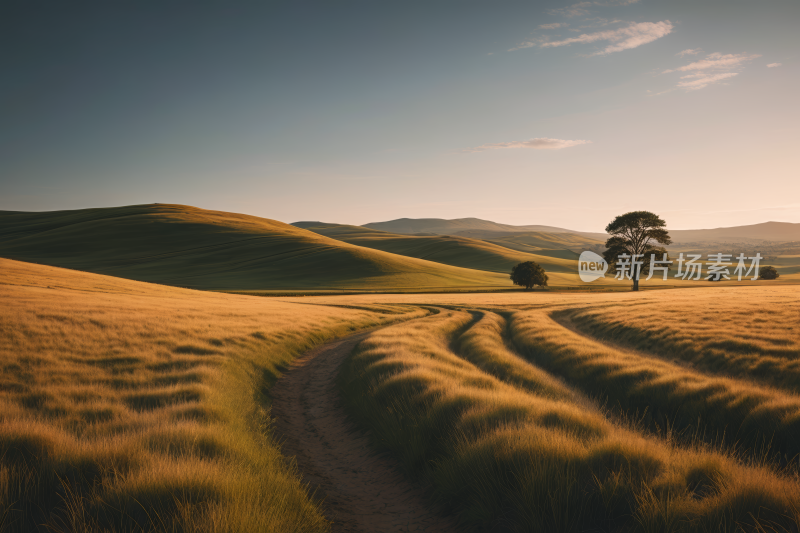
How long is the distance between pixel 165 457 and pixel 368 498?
317 centimetres

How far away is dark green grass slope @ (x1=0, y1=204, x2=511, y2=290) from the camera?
90938 mm

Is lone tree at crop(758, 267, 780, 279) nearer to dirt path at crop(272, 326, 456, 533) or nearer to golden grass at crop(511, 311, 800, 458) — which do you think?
golden grass at crop(511, 311, 800, 458)

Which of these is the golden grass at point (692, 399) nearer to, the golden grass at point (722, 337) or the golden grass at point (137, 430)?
the golden grass at point (722, 337)

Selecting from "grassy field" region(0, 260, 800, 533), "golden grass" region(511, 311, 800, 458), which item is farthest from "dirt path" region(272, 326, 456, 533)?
"golden grass" region(511, 311, 800, 458)

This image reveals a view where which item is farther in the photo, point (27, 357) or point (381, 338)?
point (381, 338)

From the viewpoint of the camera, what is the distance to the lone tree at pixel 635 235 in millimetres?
63500

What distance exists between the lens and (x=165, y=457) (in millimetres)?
5137

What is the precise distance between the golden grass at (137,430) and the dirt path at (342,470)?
675 mm

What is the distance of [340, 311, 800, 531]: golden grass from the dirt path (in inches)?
14.6

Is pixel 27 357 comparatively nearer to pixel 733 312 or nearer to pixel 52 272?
pixel 733 312

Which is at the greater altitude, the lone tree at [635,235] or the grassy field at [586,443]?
the lone tree at [635,235]

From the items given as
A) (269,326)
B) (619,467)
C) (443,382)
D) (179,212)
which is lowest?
(269,326)

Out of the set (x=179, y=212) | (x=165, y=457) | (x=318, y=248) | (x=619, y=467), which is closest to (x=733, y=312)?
(x=619, y=467)

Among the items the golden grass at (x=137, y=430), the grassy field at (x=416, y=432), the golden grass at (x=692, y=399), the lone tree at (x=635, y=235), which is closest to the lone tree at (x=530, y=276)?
the lone tree at (x=635, y=235)
